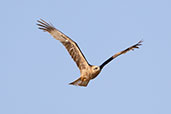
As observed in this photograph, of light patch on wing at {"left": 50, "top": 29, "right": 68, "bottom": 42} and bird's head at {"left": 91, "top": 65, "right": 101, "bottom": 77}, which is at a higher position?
light patch on wing at {"left": 50, "top": 29, "right": 68, "bottom": 42}

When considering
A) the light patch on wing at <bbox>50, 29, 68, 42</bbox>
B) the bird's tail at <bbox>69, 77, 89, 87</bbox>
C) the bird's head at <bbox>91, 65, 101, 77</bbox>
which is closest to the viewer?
the bird's head at <bbox>91, 65, 101, 77</bbox>

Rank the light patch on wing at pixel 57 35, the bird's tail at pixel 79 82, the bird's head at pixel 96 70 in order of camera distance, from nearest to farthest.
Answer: the bird's head at pixel 96 70, the bird's tail at pixel 79 82, the light patch on wing at pixel 57 35

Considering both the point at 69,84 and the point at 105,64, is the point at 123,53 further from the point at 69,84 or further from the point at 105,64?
the point at 69,84

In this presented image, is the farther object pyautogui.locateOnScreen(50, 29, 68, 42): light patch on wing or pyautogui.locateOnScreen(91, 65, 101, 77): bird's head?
pyautogui.locateOnScreen(50, 29, 68, 42): light patch on wing

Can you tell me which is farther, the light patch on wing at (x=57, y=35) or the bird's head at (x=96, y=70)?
the light patch on wing at (x=57, y=35)

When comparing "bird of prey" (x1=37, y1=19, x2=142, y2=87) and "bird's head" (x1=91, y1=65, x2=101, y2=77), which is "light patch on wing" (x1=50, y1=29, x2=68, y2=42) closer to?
"bird of prey" (x1=37, y1=19, x2=142, y2=87)

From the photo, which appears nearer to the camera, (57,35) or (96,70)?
(96,70)

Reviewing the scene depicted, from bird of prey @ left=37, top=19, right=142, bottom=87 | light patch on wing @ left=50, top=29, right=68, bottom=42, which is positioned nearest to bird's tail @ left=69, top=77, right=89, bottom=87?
bird of prey @ left=37, top=19, right=142, bottom=87

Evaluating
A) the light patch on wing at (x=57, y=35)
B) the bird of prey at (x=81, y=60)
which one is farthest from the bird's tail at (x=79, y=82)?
→ the light patch on wing at (x=57, y=35)

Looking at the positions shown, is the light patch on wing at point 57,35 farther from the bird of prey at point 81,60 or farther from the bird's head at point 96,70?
the bird's head at point 96,70

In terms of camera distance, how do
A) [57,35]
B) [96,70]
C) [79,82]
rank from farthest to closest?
[57,35] < [79,82] < [96,70]

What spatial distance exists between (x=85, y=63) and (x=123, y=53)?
1.64 meters

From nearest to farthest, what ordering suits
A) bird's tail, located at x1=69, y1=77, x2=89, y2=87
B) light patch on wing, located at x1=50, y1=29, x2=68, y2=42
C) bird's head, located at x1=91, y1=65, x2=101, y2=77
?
bird's head, located at x1=91, y1=65, x2=101, y2=77, bird's tail, located at x1=69, y1=77, x2=89, y2=87, light patch on wing, located at x1=50, y1=29, x2=68, y2=42

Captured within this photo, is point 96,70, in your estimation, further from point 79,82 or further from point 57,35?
point 57,35
